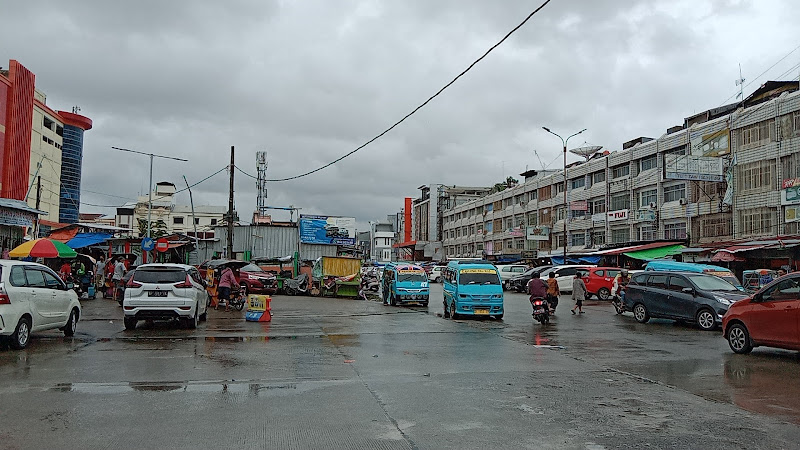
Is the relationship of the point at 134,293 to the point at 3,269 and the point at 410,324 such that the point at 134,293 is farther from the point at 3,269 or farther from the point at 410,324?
the point at 410,324

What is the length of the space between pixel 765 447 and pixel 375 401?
4271 millimetres

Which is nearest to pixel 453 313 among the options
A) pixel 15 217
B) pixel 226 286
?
pixel 226 286

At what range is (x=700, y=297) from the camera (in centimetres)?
1834

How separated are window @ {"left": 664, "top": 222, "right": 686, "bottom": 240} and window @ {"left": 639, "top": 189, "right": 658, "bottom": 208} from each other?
229 cm

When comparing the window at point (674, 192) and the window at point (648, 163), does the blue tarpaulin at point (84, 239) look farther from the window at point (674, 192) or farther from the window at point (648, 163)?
the window at point (648, 163)

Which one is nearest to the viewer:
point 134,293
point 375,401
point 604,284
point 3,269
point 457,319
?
point 375,401

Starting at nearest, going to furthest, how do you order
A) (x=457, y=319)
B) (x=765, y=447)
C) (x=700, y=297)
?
1. (x=765, y=447)
2. (x=700, y=297)
3. (x=457, y=319)

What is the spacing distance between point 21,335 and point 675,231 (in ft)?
133

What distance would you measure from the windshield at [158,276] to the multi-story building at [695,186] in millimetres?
27403

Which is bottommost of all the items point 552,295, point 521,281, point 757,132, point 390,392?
point 390,392

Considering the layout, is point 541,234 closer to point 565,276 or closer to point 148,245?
point 565,276

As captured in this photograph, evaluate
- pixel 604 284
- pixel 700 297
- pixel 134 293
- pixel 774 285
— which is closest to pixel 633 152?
pixel 604 284

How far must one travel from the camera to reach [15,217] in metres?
25.1

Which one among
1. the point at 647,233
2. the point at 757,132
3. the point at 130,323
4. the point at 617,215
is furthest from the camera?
the point at 617,215
